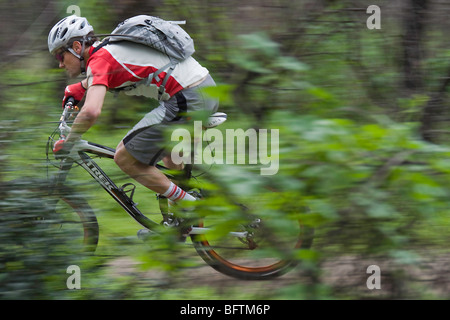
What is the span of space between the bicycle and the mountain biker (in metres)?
0.22

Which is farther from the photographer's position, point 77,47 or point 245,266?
point 77,47

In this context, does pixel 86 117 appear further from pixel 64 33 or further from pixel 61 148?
pixel 64 33

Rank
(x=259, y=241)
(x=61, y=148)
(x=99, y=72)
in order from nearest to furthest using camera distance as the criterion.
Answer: (x=259, y=241) < (x=61, y=148) < (x=99, y=72)

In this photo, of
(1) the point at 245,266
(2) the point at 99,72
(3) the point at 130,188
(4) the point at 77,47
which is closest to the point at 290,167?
(1) the point at 245,266

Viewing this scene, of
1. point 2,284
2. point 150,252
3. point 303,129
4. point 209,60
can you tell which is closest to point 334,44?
point 209,60

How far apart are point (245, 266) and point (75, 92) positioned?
84.3 inches

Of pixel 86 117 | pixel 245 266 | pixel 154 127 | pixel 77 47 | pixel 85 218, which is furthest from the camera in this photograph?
pixel 77 47

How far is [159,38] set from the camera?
4273mm

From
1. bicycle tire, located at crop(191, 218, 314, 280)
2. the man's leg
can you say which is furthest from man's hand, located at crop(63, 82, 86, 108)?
bicycle tire, located at crop(191, 218, 314, 280)

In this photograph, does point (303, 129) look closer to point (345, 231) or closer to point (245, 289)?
point (345, 231)

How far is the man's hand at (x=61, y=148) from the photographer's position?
3723 millimetres

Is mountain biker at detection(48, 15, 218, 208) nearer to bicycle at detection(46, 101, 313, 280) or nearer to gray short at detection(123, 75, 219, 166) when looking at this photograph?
gray short at detection(123, 75, 219, 166)

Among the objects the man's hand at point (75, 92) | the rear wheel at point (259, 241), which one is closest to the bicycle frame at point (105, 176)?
the man's hand at point (75, 92)

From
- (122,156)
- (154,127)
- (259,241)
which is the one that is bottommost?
(259,241)
